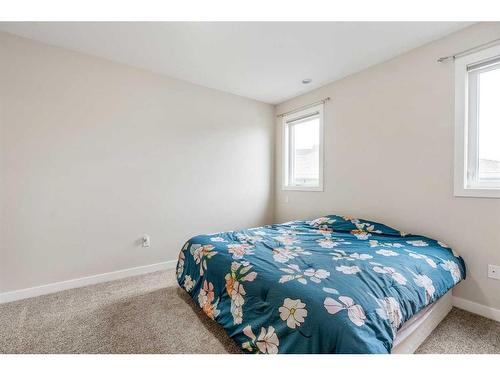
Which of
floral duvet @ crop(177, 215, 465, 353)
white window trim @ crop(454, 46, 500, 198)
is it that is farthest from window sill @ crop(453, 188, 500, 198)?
floral duvet @ crop(177, 215, 465, 353)

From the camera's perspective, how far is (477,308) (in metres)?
1.90

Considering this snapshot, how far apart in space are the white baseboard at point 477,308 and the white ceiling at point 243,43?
7.57 feet

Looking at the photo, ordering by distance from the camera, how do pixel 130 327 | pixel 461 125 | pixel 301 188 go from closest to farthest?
1. pixel 130 327
2. pixel 461 125
3. pixel 301 188

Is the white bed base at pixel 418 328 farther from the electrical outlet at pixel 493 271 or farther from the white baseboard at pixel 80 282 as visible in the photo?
the white baseboard at pixel 80 282

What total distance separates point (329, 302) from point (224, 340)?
2.77 ft

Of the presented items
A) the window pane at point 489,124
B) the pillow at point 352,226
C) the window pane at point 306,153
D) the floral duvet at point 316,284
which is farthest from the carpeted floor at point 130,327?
the window pane at point 306,153

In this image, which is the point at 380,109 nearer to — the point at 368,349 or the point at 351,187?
the point at 351,187

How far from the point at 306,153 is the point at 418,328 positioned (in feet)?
8.35

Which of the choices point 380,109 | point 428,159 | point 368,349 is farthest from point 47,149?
point 428,159

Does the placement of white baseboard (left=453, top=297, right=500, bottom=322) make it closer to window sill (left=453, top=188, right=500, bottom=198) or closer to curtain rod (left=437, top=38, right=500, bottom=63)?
window sill (left=453, top=188, right=500, bottom=198)

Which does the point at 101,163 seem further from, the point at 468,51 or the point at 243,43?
the point at 468,51

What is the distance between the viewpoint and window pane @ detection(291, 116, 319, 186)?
3.40m

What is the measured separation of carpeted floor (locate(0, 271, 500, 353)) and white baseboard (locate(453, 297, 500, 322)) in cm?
6

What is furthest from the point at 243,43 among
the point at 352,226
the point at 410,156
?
the point at 352,226
